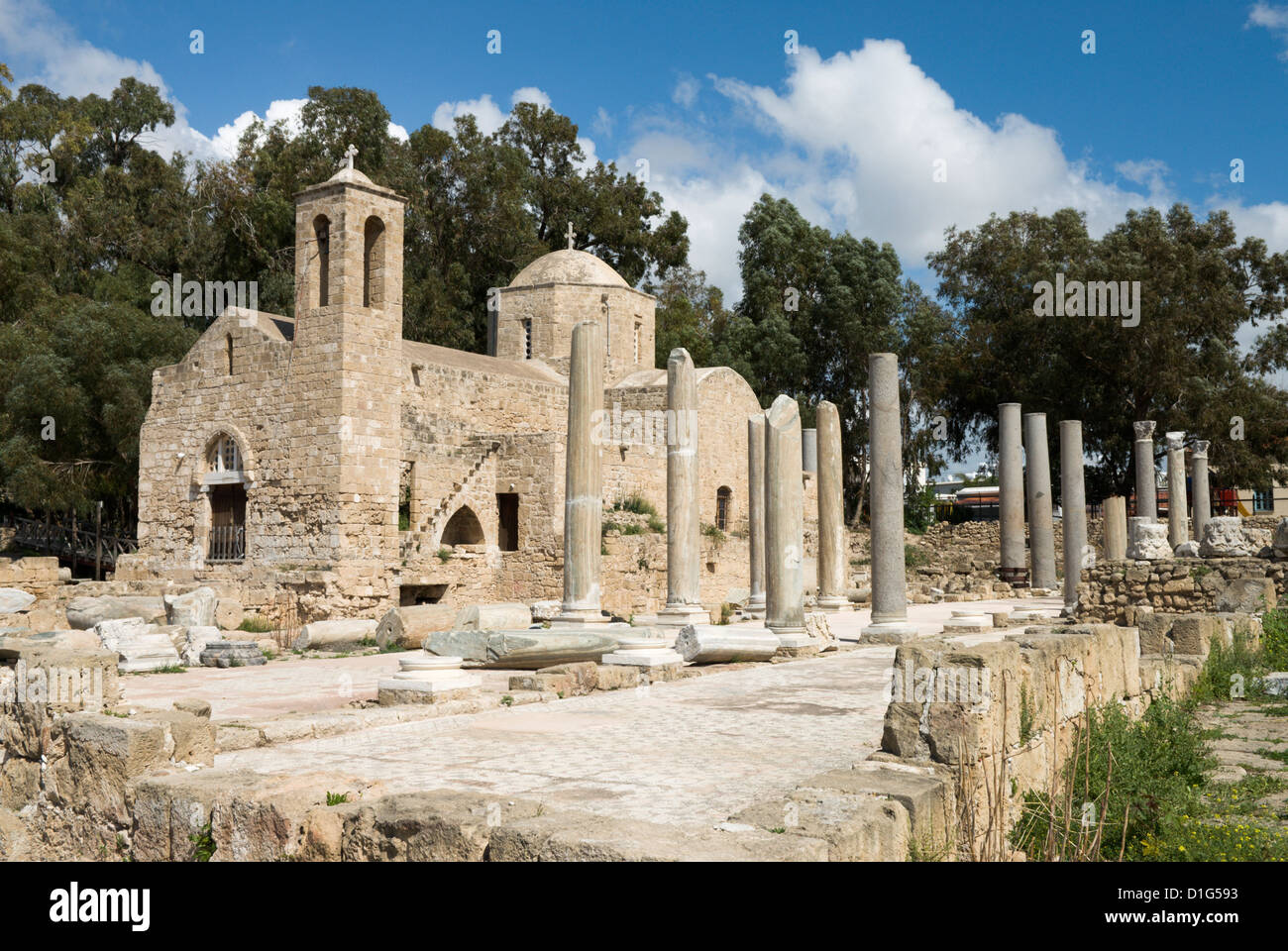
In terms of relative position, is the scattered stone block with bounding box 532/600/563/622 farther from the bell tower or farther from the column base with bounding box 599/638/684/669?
the column base with bounding box 599/638/684/669

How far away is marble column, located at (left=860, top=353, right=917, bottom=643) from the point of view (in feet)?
47.8

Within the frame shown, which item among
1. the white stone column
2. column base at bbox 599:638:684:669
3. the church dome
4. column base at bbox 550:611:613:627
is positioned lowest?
column base at bbox 599:638:684:669

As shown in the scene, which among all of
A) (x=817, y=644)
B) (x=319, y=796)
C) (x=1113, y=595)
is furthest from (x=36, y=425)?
(x=319, y=796)

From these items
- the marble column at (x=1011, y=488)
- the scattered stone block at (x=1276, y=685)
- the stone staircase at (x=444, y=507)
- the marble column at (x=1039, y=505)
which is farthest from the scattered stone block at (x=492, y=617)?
the marble column at (x=1011, y=488)

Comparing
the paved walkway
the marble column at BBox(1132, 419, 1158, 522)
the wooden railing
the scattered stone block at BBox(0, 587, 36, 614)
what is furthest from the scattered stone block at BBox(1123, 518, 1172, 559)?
the wooden railing

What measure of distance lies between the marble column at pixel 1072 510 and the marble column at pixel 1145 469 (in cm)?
347

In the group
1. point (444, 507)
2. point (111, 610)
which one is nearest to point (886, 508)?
point (111, 610)

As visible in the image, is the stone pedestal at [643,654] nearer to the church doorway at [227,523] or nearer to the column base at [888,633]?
the column base at [888,633]

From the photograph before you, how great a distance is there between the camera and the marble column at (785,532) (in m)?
13.7

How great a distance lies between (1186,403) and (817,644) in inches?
1063

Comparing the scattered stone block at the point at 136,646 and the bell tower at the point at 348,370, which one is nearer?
the scattered stone block at the point at 136,646

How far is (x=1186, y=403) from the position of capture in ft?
115

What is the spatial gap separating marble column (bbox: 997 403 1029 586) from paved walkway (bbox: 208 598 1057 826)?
45.6ft

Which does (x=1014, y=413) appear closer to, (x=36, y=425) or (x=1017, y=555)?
(x=1017, y=555)
